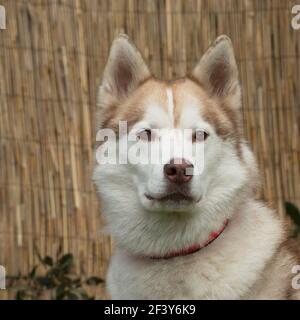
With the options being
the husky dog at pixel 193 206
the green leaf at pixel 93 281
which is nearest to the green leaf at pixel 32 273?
the green leaf at pixel 93 281

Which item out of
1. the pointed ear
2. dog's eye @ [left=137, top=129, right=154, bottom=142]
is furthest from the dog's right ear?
dog's eye @ [left=137, top=129, right=154, bottom=142]

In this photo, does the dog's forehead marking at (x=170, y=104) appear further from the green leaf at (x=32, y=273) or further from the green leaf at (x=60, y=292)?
the green leaf at (x=32, y=273)

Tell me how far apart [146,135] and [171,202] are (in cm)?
35

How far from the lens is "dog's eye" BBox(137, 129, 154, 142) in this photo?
4314 mm

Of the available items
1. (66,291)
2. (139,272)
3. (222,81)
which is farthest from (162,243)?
(66,291)

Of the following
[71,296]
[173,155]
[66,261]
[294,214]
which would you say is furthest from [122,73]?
[66,261]

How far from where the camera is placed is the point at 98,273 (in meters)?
6.67

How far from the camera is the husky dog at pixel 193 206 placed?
426cm

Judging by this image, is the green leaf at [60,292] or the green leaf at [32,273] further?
the green leaf at [32,273]

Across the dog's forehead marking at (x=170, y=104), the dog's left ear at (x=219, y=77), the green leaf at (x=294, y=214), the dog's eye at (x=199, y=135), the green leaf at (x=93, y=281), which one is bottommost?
the green leaf at (x=93, y=281)

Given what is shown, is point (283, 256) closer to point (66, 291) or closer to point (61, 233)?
point (66, 291)

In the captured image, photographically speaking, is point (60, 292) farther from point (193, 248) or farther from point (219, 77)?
point (219, 77)

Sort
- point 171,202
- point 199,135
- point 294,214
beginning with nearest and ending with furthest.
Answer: point 171,202 → point 199,135 → point 294,214

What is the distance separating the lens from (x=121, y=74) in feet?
15.5
